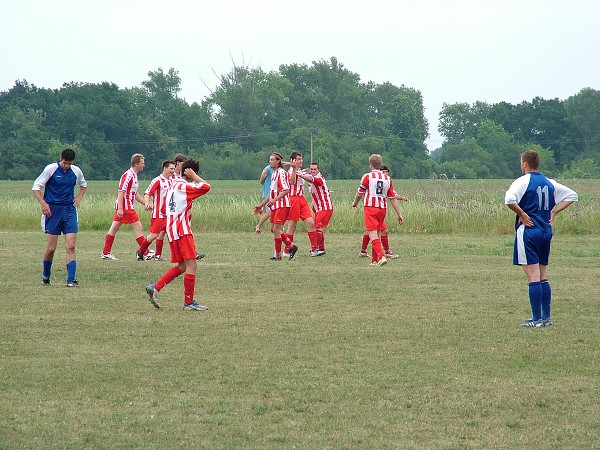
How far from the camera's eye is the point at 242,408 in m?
6.59

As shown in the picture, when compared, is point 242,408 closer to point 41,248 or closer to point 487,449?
point 487,449

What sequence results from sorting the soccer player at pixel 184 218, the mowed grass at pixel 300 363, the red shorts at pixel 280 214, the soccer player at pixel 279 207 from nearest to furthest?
the mowed grass at pixel 300 363 → the soccer player at pixel 184 218 → the soccer player at pixel 279 207 → the red shorts at pixel 280 214

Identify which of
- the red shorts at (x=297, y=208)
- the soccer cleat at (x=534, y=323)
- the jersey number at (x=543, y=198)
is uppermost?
the jersey number at (x=543, y=198)

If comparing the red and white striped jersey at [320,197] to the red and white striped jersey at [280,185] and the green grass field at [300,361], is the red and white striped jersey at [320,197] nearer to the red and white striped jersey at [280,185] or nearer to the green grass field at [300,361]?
the red and white striped jersey at [280,185]

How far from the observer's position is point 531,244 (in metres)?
9.72

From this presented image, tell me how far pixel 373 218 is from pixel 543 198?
21.6 feet

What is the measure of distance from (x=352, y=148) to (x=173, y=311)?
75534 millimetres

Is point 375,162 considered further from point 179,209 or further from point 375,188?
point 179,209

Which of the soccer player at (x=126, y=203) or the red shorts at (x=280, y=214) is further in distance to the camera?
the red shorts at (x=280, y=214)

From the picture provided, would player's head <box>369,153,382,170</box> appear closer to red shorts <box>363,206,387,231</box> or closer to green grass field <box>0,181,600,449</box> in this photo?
red shorts <box>363,206,387,231</box>

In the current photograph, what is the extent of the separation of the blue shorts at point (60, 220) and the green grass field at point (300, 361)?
2.60 feet

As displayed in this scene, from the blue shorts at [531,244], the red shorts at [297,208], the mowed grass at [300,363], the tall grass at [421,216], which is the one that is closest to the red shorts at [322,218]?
the red shorts at [297,208]

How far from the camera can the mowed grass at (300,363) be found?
605 centimetres

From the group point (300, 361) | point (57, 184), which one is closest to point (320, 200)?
point (57, 184)
